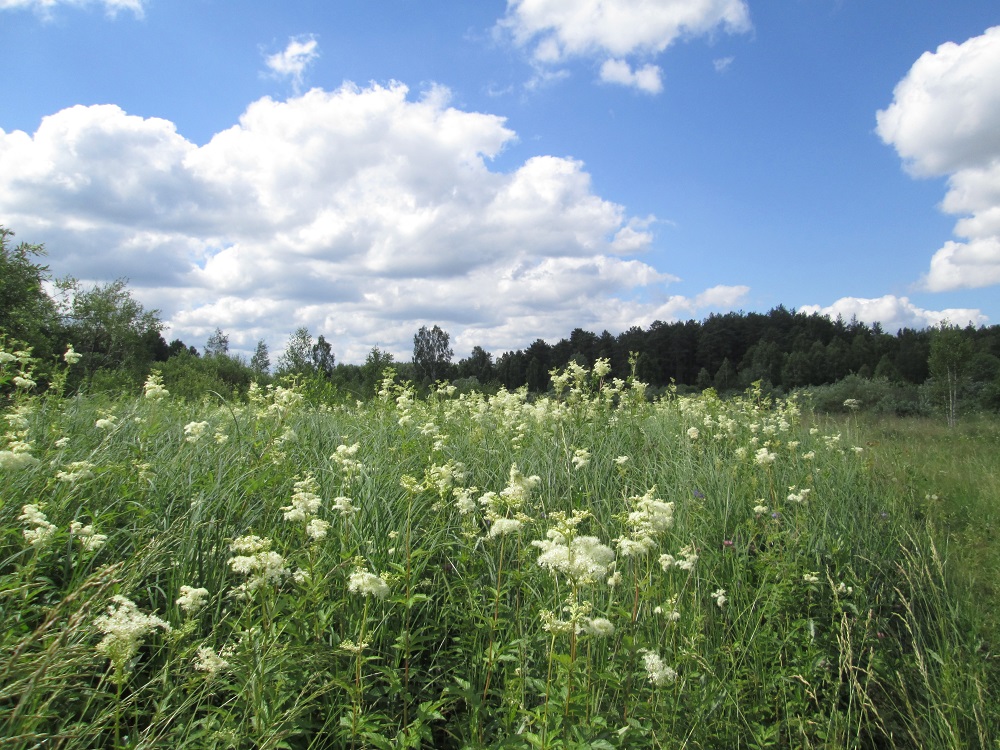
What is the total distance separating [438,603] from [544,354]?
216ft

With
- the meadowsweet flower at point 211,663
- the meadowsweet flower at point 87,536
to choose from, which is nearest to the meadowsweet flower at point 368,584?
the meadowsweet flower at point 211,663

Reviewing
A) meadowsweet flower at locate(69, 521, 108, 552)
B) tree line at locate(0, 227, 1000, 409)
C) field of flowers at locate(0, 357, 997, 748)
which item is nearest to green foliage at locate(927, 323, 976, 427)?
tree line at locate(0, 227, 1000, 409)

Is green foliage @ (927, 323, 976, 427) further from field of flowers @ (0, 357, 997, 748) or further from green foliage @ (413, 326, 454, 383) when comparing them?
green foliage @ (413, 326, 454, 383)

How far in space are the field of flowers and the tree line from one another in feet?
9.80

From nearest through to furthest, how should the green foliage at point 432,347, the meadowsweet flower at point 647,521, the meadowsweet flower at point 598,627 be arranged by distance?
the meadowsweet flower at point 598,627 < the meadowsweet flower at point 647,521 < the green foliage at point 432,347

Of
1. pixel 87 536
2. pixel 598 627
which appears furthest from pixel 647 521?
pixel 87 536

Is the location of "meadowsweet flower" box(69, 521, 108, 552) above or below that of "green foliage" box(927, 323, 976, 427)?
below

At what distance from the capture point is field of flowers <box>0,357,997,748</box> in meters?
2.27

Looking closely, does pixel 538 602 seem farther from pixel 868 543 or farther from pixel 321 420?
pixel 321 420

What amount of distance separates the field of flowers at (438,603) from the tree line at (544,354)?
2.99 meters

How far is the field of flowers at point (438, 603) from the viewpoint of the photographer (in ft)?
7.44

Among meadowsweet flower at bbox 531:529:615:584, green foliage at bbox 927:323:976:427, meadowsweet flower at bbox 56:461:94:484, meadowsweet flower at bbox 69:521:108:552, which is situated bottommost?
meadowsweet flower at bbox 69:521:108:552

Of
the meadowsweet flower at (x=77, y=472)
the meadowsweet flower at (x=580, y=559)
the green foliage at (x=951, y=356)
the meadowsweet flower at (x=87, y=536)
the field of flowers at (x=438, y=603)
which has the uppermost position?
the green foliage at (x=951, y=356)

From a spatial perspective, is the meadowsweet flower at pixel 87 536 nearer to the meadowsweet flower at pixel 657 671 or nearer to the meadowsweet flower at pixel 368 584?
the meadowsweet flower at pixel 368 584
